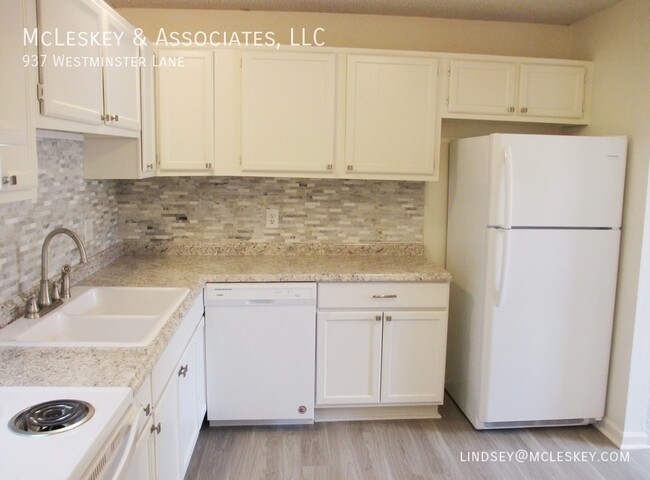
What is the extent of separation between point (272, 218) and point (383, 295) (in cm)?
87

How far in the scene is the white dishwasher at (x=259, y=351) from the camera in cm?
259

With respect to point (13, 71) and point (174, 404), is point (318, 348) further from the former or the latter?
point (13, 71)

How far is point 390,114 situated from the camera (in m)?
2.77

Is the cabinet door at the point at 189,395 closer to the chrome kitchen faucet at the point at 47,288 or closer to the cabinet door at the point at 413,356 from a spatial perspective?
the chrome kitchen faucet at the point at 47,288

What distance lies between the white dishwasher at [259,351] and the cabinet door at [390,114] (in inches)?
31.2

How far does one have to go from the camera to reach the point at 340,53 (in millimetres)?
2725

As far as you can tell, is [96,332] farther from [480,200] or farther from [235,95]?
[480,200]

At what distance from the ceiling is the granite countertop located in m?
1.42

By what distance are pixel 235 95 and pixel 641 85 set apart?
2.03 metres

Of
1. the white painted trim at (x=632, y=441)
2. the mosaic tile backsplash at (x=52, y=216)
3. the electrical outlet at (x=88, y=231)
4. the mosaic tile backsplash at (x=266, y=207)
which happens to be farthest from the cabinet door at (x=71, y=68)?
the white painted trim at (x=632, y=441)

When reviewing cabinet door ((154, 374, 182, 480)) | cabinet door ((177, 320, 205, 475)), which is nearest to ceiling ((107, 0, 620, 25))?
cabinet door ((177, 320, 205, 475))

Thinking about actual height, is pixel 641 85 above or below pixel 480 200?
above

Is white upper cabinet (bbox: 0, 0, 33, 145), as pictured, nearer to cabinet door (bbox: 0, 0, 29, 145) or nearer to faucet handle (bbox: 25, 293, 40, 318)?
cabinet door (bbox: 0, 0, 29, 145)

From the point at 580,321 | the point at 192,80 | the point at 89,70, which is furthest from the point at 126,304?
the point at 580,321
